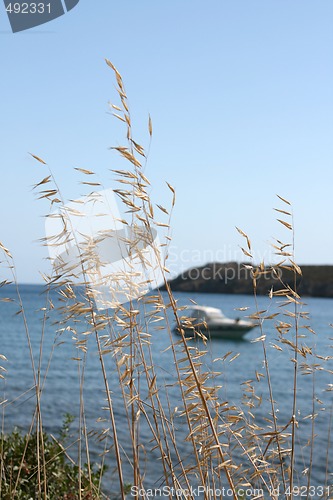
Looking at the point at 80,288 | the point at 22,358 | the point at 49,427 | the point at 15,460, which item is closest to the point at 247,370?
the point at 22,358

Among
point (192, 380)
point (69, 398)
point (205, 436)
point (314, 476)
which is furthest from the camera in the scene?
point (69, 398)

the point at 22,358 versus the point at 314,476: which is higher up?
the point at 314,476

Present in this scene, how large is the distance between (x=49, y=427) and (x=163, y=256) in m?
9.03

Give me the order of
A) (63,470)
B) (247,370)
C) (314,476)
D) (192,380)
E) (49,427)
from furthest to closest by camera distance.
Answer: (247,370)
(49,427)
(314,476)
(63,470)
(192,380)

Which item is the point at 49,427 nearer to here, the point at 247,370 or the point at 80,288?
the point at 80,288

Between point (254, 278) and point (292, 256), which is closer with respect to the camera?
point (254, 278)

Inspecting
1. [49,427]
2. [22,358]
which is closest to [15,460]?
[49,427]

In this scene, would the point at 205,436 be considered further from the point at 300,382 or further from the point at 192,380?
the point at 300,382

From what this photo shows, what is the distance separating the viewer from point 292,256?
90.9 inches

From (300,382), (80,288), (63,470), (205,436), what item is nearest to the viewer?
(205,436)

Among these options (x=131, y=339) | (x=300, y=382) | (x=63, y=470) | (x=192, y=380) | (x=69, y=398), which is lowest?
(x=300, y=382)

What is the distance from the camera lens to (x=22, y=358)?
23578 millimetres

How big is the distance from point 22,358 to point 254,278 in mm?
22415

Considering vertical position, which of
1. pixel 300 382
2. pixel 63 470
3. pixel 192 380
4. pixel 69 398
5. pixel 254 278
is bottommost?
pixel 300 382
